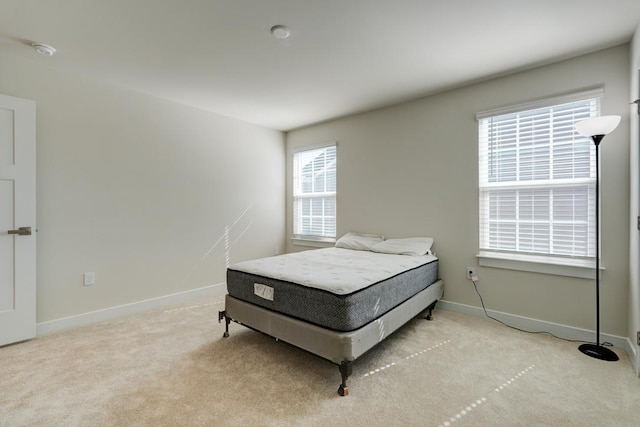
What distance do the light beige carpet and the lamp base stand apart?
6 centimetres

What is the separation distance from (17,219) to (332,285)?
2.70 m

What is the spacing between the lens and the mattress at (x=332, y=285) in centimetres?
189

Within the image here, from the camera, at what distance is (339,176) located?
421 centimetres

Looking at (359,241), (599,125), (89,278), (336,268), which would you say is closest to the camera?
(599,125)

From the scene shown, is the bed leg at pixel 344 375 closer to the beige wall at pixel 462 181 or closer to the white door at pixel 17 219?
the beige wall at pixel 462 181

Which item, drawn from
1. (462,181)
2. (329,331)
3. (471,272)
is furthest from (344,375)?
(462,181)

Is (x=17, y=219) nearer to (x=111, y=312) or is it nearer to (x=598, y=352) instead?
(x=111, y=312)

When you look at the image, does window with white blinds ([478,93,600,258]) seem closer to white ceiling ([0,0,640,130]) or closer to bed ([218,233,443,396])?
white ceiling ([0,0,640,130])

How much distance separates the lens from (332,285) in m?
1.94

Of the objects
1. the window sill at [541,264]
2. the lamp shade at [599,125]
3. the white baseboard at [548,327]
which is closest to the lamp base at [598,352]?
the white baseboard at [548,327]

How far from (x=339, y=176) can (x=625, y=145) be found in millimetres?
2878

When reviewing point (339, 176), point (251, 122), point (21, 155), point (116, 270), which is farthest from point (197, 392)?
point (251, 122)

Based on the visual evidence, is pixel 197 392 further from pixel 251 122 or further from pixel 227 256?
pixel 251 122

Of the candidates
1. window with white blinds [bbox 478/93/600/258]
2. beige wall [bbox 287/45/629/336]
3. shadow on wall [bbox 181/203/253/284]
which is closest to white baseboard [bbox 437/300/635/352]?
beige wall [bbox 287/45/629/336]
